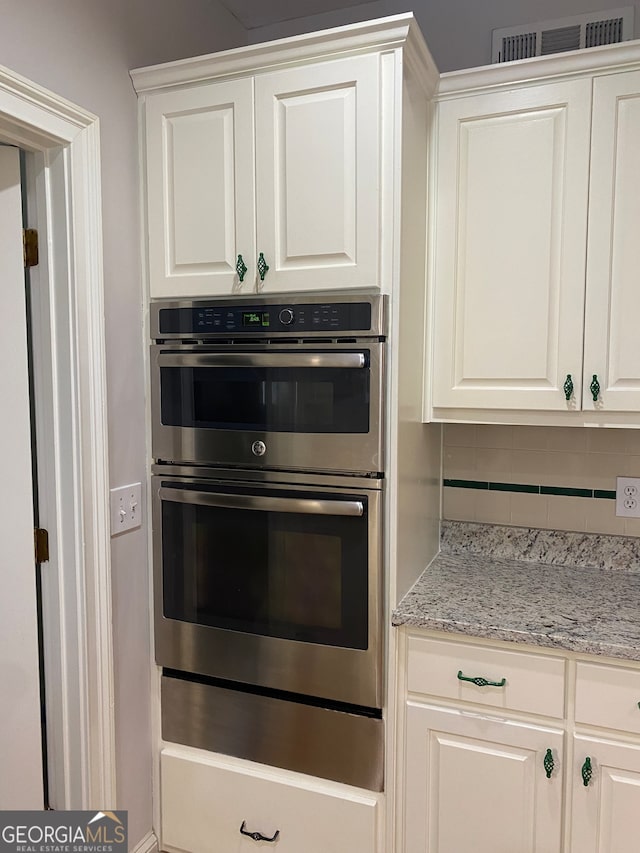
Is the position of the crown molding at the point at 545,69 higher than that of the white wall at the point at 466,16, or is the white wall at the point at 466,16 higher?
the white wall at the point at 466,16

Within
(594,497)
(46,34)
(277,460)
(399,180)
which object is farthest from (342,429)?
(46,34)

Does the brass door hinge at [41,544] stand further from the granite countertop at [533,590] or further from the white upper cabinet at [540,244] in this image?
the white upper cabinet at [540,244]

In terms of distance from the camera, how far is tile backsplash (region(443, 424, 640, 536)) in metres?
2.01

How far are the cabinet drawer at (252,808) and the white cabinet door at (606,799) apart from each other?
51 cm

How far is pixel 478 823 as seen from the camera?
5.34ft

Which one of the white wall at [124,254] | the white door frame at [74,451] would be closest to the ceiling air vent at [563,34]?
the white wall at [124,254]

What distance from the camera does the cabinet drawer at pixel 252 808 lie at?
1.73m

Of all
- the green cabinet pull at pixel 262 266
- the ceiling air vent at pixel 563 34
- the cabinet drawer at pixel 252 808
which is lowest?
the cabinet drawer at pixel 252 808

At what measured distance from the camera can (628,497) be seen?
1995 mm

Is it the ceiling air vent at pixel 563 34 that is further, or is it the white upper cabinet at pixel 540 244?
the ceiling air vent at pixel 563 34

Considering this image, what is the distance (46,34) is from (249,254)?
0.67 meters

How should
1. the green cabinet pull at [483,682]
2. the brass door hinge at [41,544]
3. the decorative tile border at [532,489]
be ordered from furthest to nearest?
1. the decorative tile border at [532,489]
2. the brass door hinge at [41,544]
3. the green cabinet pull at [483,682]

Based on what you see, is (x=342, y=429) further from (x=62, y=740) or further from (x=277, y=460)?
(x=62, y=740)

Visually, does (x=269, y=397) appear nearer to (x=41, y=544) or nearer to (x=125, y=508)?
(x=125, y=508)
